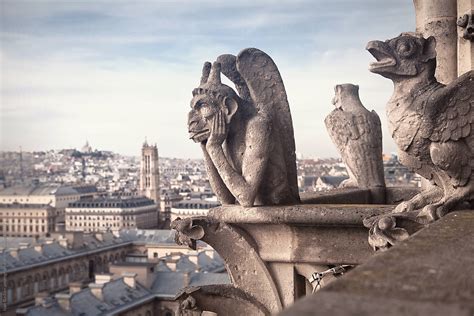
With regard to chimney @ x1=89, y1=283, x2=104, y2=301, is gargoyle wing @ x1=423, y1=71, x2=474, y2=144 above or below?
above

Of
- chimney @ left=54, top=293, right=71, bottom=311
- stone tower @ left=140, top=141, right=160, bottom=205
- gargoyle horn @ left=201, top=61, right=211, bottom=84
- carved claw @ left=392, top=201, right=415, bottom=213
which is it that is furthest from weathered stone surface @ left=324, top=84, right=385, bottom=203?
stone tower @ left=140, top=141, right=160, bottom=205

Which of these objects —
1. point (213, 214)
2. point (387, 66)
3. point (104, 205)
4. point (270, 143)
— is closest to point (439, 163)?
point (387, 66)

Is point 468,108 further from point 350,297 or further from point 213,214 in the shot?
point 350,297

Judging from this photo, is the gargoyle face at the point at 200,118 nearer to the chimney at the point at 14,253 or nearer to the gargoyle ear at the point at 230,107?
the gargoyle ear at the point at 230,107

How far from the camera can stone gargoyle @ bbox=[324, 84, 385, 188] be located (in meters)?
6.23

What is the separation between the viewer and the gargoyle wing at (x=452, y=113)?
3.95 m

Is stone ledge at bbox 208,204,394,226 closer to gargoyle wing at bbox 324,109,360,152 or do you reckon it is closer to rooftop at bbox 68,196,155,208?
gargoyle wing at bbox 324,109,360,152

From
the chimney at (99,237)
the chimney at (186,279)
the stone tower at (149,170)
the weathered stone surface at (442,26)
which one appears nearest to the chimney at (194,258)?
the chimney at (186,279)

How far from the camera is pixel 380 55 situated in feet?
13.9

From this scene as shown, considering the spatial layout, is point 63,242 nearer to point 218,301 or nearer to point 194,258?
point 194,258

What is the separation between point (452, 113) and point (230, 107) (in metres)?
1.30

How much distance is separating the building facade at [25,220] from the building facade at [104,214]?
8.04ft

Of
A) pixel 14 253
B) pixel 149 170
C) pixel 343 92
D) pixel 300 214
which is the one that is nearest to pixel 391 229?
pixel 300 214

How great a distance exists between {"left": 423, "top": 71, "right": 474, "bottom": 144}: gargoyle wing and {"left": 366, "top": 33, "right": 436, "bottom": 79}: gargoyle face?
22 centimetres
